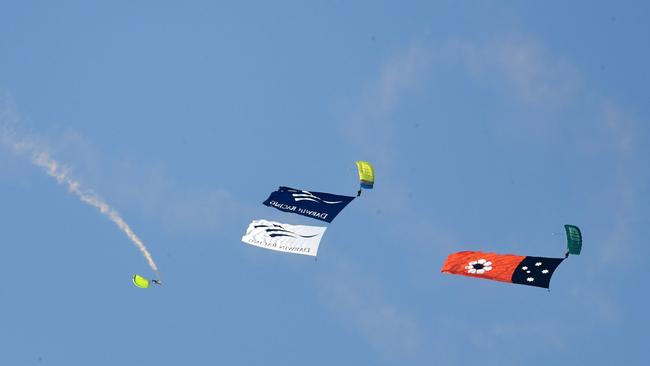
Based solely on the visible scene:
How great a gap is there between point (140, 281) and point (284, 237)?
43.7 feet

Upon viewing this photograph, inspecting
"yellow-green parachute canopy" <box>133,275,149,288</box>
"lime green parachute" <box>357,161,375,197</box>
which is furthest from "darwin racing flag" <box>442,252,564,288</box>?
"yellow-green parachute canopy" <box>133,275,149,288</box>

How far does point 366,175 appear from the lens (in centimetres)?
8706

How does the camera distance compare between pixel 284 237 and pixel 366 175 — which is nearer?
pixel 366 175

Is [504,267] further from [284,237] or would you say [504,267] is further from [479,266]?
[284,237]

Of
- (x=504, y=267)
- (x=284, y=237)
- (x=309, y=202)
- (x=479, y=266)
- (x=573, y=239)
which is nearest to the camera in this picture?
(x=573, y=239)

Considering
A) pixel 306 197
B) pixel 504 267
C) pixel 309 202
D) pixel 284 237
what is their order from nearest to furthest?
1. pixel 504 267
2. pixel 284 237
3. pixel 309 202
4. pixel 306 197

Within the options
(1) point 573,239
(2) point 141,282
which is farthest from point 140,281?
(1) point 573,239

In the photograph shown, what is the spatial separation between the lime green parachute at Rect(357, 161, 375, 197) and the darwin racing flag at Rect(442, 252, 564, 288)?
9463mm

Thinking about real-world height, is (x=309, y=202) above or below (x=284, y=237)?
above

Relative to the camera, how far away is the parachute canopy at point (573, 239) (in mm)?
81188

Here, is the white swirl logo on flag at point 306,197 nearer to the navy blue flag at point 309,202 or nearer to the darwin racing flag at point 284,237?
the navy blue flag at point 309,202

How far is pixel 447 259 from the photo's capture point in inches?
3521

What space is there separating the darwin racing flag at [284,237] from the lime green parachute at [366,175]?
521 cm

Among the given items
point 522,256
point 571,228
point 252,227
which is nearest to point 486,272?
point 522,256
